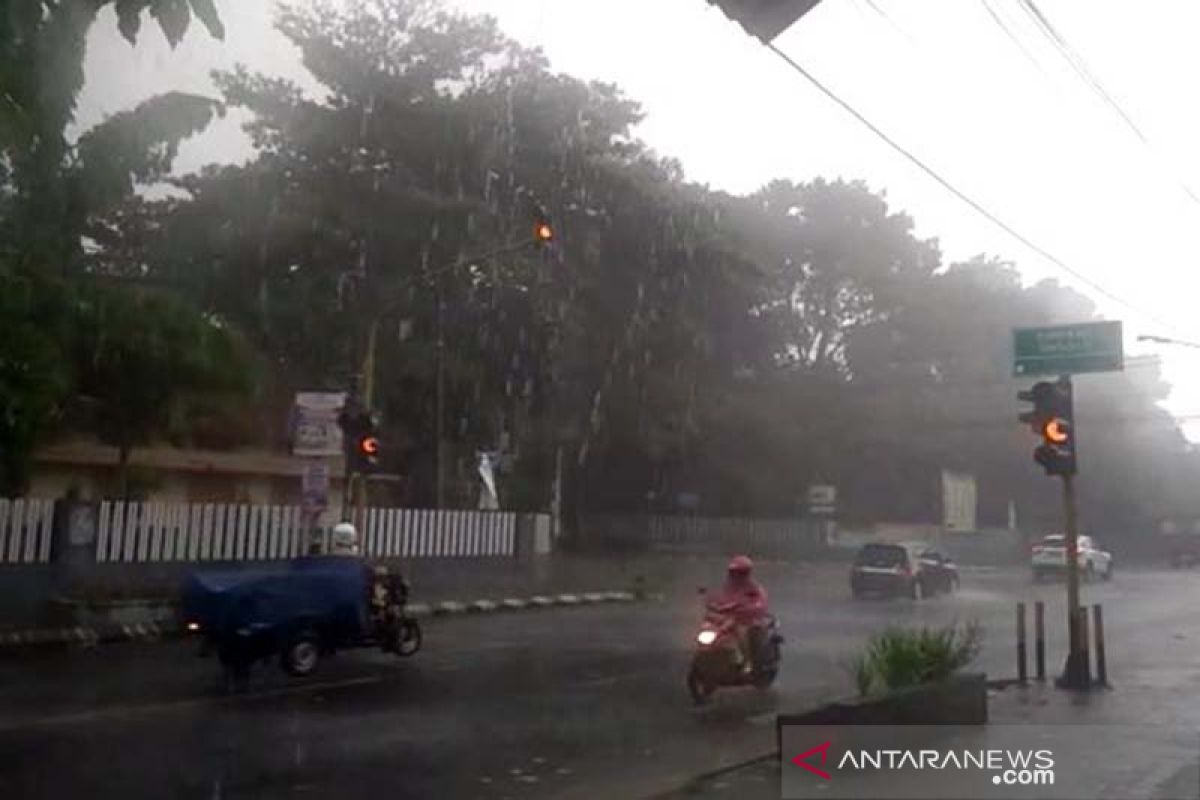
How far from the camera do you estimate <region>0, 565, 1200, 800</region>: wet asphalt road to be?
10.3 meters

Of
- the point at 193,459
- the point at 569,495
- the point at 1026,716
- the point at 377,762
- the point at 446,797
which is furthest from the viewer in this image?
the point at 569,495

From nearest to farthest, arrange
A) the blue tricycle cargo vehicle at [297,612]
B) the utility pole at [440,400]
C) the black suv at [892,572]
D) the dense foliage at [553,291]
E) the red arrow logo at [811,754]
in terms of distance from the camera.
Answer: the red arrow logo at [811,754]
the blue tricycle cargo vehicle at [297,612]
the dense foliage at [553,291]
the utility pole at [440,400]
the black suv at [892,572]

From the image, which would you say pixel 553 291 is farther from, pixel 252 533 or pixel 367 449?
pixel 367 449

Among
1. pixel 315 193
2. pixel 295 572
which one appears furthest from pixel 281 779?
pixel 315 193

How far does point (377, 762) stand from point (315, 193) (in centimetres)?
2285

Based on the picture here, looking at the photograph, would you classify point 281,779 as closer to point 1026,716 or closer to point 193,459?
point 1026,716

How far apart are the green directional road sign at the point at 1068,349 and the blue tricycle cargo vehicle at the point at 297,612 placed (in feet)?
24.9

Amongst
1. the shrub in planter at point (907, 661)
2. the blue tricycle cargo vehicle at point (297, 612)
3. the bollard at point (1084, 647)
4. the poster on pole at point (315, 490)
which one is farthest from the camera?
the poster on pole at point (315, 490)

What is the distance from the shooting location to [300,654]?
1622 cm

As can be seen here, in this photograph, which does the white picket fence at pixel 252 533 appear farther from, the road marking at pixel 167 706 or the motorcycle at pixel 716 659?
the motorcycle at pixel 716 659

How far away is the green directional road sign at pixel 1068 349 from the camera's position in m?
15.5

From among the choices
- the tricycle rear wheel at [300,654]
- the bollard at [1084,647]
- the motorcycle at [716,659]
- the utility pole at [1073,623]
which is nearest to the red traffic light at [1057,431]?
the utility pole at [1073,623]

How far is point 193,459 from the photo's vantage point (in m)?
36.6

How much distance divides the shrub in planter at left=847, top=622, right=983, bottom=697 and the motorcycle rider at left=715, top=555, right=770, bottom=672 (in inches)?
105
